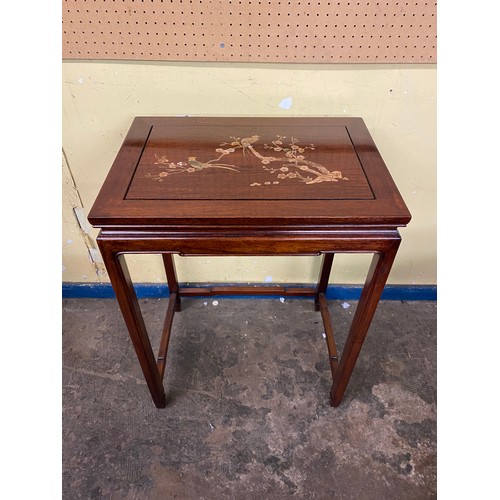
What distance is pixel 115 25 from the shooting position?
112 centimetres

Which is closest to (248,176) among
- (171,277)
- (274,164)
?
(274,164)

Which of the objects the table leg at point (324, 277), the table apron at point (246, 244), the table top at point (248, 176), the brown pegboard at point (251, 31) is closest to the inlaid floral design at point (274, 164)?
the table top at point (248, 176)

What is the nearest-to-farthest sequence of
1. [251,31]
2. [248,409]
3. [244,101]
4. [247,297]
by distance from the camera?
[251,31]
[244,101]
[248,409]
[247,297]

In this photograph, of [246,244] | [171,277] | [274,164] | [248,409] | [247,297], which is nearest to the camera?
[246,244]

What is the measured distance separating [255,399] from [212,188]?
0.89 metres

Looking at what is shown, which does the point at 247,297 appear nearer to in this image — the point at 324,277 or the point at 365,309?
the point at 324,277

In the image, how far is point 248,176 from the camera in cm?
98

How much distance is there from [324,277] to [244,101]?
81 centimetres

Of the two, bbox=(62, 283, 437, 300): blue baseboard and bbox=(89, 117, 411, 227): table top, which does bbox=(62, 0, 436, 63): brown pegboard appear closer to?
bbox=(89, 117, 411, 227): table top

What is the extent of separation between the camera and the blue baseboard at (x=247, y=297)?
179 cm

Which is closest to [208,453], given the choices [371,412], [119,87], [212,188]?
[371,412]

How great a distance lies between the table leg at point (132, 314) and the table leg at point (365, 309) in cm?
62

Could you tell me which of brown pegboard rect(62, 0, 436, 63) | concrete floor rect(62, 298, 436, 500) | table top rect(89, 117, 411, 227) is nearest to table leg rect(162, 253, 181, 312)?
concrete floor rect(62, 298, 436, 500)

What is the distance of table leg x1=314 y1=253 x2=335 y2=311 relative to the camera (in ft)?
5.22
